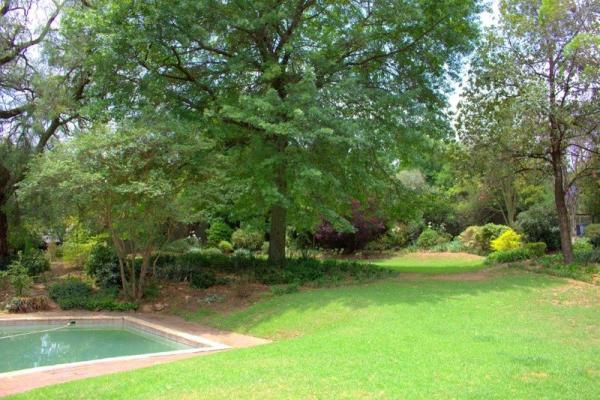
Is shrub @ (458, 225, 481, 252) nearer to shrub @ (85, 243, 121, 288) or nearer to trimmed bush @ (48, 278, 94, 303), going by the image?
shrub @ (85, 243, 121, 288)

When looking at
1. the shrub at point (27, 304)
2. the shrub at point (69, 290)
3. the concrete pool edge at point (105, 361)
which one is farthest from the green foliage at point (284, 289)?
the shrub at point (27, 304)

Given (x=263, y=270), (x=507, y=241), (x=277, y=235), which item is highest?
(x=277, y=235)

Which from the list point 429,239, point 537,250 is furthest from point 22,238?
point 429,239

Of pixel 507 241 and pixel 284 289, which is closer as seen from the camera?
pixel 284 289

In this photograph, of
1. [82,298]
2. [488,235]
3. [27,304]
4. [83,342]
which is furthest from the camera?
[488,235]

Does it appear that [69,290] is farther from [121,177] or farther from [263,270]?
[263,270]

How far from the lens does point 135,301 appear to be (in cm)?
1470

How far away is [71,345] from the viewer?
37.2 feet

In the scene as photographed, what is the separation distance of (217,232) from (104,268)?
548 inches

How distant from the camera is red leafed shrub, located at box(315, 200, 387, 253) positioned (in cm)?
2567

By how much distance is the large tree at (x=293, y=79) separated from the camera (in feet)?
47.2

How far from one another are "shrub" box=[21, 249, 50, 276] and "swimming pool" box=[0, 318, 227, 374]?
5.81 metres

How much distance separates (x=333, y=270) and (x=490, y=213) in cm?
2002

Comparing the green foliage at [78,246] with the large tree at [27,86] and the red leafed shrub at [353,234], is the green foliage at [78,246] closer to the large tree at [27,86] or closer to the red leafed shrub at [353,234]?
the large tree at [27,86]
